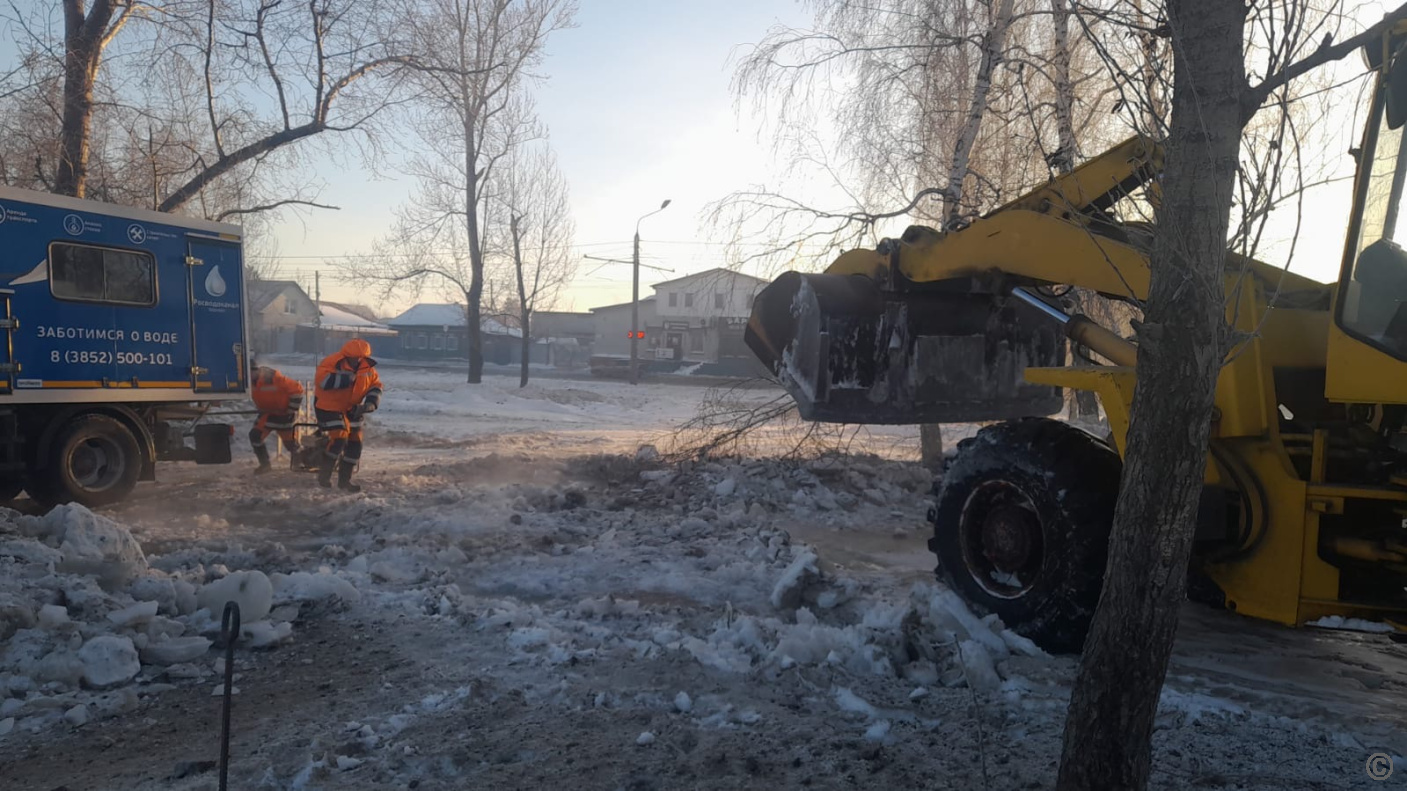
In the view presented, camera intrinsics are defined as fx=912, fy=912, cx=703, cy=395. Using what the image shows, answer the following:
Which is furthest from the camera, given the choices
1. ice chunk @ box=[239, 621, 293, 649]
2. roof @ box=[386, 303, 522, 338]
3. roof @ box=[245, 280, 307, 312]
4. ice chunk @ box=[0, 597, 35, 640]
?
roof @ box=[245, 280, 307, 312]

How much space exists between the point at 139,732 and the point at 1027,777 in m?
3.85

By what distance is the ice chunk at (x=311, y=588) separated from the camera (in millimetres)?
5738

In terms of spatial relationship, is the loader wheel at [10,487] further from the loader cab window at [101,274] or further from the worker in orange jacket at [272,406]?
the worker in orange jacket at [272,406]

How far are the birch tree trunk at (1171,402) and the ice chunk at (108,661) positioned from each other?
443cm

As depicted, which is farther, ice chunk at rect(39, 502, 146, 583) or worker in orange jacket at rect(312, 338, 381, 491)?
worker in orange jacket at rect(312, 338, 381, 491)

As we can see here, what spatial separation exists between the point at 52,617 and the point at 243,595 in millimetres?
917

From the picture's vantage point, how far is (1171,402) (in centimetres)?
270

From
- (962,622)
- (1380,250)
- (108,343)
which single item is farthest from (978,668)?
(108,343)

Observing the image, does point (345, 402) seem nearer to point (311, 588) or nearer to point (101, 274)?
point (101, 274)

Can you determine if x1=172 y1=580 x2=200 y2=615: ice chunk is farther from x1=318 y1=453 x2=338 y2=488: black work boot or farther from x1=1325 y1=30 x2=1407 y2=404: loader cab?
x1=1325 y1=30 x2=1407 y2=404: loader cab

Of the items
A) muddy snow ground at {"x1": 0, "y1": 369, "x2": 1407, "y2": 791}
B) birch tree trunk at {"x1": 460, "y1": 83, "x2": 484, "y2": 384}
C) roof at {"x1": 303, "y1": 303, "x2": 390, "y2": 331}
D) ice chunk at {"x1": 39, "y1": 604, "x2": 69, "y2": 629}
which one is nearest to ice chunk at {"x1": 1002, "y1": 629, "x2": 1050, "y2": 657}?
muddy snow ground at {"x1": 0, "y1": 369, "x2": 1407, "y2": 791}

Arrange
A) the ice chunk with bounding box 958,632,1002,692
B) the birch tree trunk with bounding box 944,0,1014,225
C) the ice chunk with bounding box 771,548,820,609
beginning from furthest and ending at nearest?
1. the birch tree trunk with bounding box 944,0,1014,225
2. the ice chunk with bounding box 771,548,820,609
3. the ice chunk with bounding box 958,632,1002,692

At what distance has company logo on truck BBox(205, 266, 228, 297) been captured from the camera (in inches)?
420

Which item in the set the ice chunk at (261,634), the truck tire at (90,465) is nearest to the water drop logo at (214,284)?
the truck tire at (90,465)
